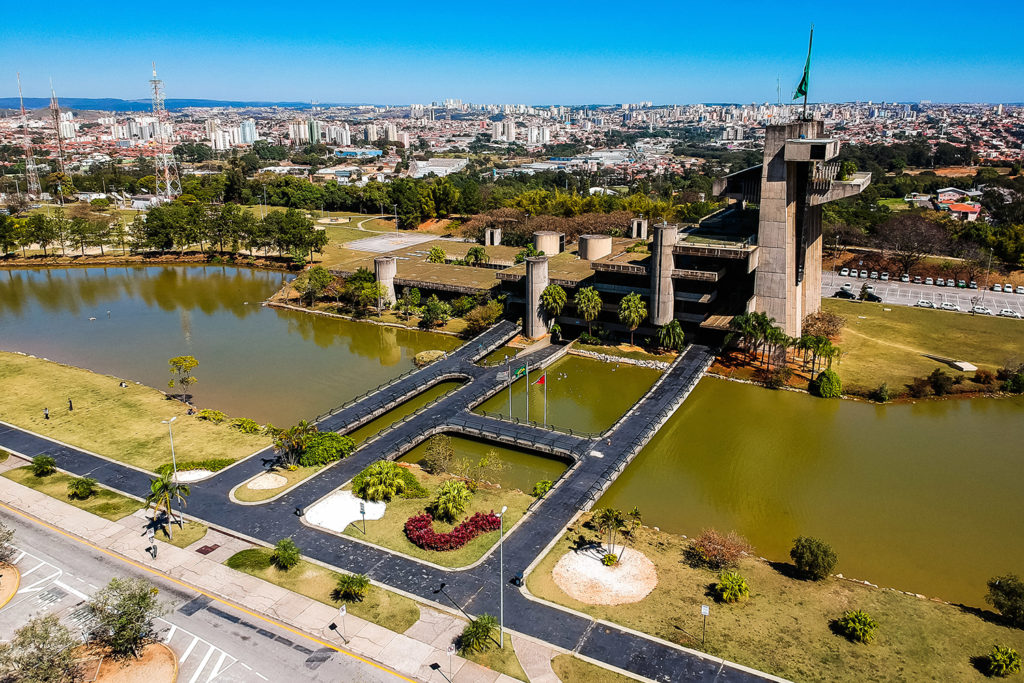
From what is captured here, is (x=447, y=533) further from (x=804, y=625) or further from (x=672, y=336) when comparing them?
(x=672, y=336)

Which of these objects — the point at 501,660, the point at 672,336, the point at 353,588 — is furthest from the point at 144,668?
the point at 672,336

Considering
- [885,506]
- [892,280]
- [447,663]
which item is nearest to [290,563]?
[447,663]

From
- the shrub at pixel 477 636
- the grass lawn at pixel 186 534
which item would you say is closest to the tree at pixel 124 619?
the grass lawn at pixel 186 534

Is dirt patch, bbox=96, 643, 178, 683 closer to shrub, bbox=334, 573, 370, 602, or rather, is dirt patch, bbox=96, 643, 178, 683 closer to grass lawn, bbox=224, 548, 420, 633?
grass lawn, bbox=224, 548, 420, 633

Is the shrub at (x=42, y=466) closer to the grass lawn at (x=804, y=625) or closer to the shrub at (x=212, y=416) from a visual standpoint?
the shrub at (x=212, y=416)

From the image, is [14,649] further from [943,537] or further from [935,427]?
[935,427]

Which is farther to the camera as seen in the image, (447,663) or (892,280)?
(892,280)
